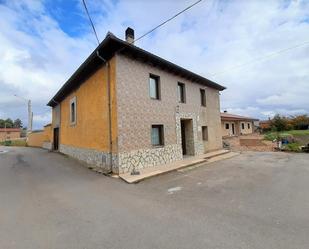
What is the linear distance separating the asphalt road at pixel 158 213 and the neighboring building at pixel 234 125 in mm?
19180

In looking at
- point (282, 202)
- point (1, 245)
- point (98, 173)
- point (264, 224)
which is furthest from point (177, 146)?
point (1, 245)

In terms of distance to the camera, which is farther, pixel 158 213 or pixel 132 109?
pixel 132 109

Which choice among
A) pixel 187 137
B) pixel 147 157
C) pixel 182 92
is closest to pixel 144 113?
pixel 147 157

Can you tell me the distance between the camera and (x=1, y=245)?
2926mm

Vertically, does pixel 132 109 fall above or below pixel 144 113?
above

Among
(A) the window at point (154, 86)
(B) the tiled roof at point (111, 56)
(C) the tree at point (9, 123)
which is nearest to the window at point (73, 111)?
(B) the tiled roof at point (111, 56)

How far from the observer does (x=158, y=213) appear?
4.02 metres

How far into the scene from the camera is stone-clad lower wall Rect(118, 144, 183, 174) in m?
7.86

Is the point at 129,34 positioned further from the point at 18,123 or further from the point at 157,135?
the point at 18,123

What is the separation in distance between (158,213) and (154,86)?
729 cm

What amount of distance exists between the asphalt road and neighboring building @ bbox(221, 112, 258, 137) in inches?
755

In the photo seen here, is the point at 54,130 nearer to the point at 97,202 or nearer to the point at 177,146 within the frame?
the point at 177,146

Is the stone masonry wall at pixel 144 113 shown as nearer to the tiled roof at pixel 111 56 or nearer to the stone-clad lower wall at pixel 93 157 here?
the tiled roof at pixel 111 56

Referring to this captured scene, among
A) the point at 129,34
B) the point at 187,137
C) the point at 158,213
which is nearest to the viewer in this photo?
the point at 158,213
